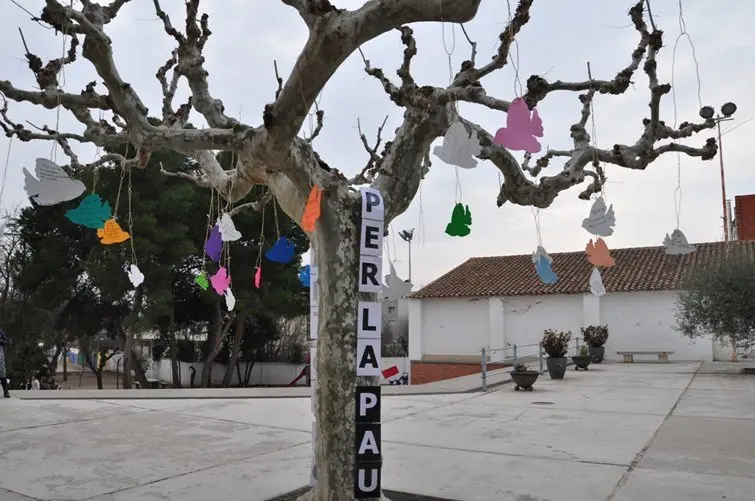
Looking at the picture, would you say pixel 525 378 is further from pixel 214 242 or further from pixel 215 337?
pixel 215 337

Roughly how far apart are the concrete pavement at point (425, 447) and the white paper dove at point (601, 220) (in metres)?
2.25

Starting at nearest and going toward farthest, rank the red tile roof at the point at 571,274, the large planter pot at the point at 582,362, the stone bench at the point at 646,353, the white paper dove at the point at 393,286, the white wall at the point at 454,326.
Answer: the white paper dove at the point at 393,286, the large planter pot at the point at 582,362, the stone bench at the point at 646,353, the red tile roof at the point at 571,274, the white wall at the point at 454,326

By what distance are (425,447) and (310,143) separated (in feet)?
13.4

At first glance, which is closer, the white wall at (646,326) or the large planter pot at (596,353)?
the large planter pot at (596,353)

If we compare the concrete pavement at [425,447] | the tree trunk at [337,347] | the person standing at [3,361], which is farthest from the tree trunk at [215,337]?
the tree trunk at [337,347]

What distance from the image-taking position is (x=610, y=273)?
2484 cm

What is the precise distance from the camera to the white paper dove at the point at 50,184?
4.46 meters

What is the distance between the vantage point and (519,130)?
3715 millimetres

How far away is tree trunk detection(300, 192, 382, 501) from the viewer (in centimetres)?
402

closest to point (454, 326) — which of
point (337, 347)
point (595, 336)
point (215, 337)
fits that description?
point (595, 336)

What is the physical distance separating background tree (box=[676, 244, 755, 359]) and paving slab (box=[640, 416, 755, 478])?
7.82 metres

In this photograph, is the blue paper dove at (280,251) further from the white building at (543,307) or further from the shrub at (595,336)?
the white building at (543,307)

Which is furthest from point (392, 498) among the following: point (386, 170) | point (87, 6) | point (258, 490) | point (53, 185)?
point (87, 6)

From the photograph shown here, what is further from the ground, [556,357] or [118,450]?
[556,357]
